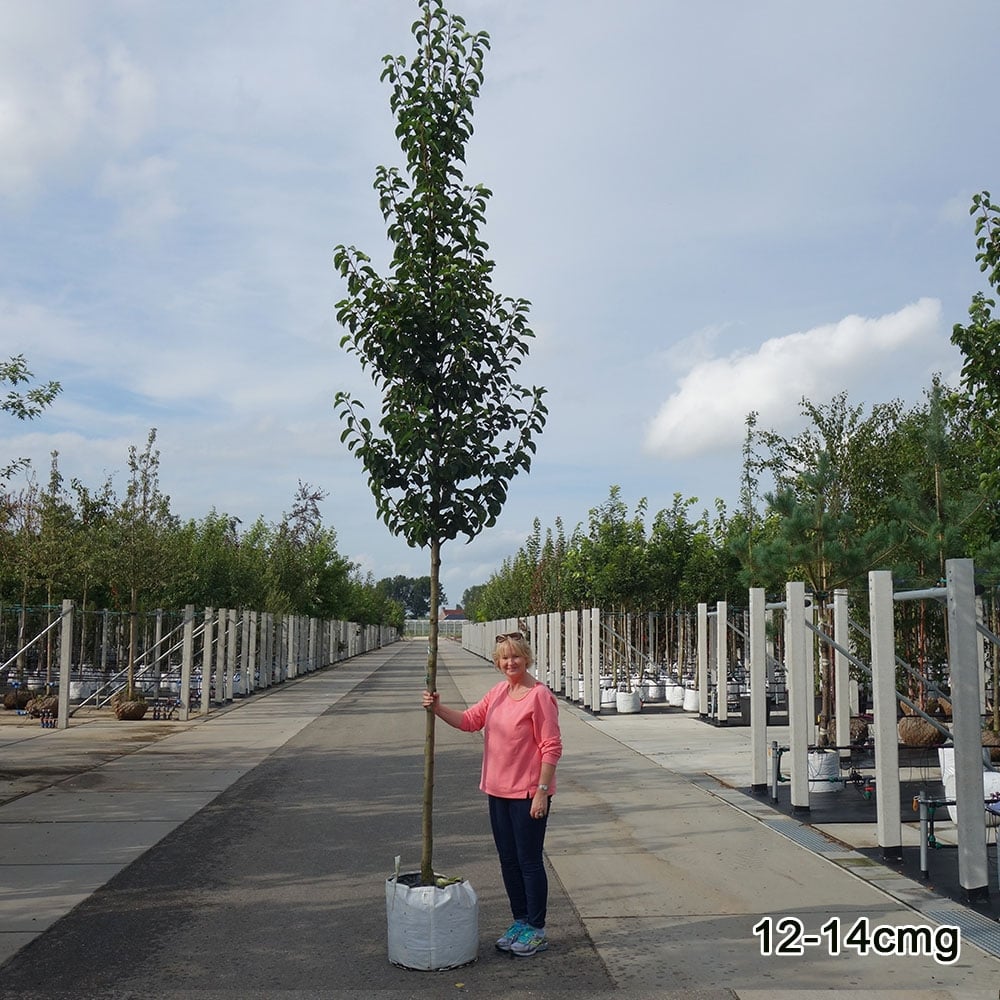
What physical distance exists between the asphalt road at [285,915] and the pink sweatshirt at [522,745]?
89cm

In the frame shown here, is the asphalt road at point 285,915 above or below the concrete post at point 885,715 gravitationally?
below

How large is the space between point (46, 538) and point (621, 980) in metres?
22.2

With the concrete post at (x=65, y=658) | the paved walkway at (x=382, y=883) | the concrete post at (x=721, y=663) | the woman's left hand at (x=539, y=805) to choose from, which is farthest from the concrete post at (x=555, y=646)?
the woman's left hand at (x=539, y=805)

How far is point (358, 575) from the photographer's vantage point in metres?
97.2

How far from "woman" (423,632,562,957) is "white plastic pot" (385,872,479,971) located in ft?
0.99

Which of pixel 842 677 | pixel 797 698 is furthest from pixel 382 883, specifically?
pixel 842 677

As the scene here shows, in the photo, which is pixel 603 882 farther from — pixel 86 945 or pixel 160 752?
pixel 160 752

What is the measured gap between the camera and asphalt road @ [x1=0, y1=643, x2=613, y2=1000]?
503cm

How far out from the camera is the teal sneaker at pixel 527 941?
5.39 m

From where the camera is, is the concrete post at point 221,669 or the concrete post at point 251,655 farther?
the concrete post at point 251,655

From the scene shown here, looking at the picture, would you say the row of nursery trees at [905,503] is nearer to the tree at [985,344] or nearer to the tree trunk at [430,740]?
the tree at [985,344]

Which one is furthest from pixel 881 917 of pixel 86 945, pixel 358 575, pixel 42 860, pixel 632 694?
pixel 358 575

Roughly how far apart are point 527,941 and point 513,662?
141cm

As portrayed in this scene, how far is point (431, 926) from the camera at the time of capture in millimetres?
5180
